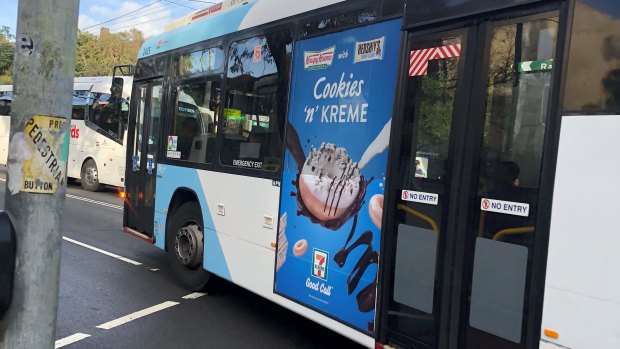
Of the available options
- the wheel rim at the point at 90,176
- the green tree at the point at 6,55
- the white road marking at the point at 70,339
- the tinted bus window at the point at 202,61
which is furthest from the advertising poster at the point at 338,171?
the green tree at the point at 6,55

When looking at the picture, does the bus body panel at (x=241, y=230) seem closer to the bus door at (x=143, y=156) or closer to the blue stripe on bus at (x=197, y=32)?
the bus door at (x=143, y=156)

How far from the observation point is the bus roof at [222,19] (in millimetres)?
4574

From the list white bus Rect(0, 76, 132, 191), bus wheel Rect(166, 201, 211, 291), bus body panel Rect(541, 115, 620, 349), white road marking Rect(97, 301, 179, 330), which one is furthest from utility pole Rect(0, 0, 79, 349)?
white bus Rect(0, 76, 132, 191)

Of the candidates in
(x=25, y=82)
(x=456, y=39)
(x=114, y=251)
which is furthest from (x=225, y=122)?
(x=114, y=251)

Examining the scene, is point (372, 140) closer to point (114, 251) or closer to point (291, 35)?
point (291, 35)

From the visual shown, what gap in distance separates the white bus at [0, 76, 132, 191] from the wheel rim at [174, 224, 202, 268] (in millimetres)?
10129

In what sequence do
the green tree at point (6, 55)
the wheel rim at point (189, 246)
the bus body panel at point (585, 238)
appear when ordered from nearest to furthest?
the bus body panel at point (585, 238) → the wheel rim at point (189, 246) → the green tree at point (6, 55)

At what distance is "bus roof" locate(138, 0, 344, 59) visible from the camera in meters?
4.57

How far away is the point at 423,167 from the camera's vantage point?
3303 mm

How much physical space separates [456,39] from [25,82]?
2.33 metres

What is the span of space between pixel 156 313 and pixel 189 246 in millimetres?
869

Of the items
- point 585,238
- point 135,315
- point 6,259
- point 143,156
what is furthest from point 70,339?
point 585,238

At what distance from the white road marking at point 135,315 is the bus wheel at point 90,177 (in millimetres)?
11919

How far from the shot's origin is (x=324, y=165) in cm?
404
